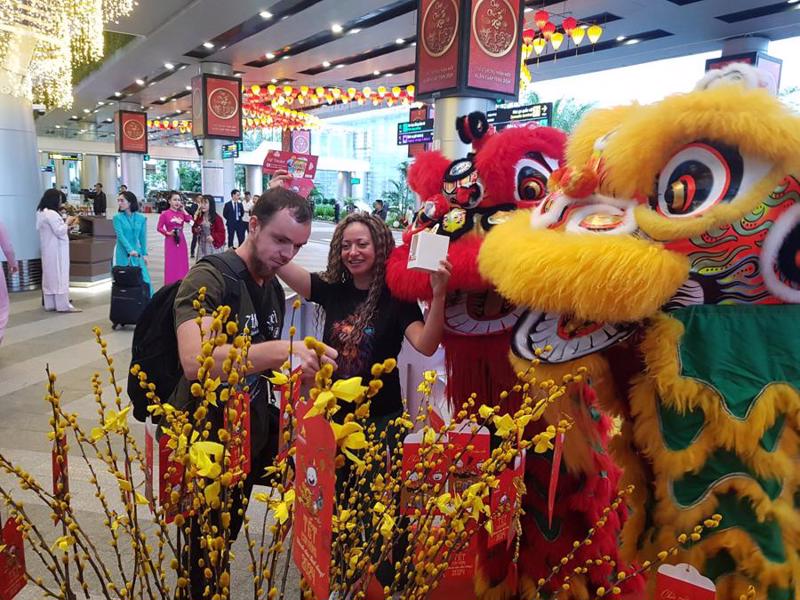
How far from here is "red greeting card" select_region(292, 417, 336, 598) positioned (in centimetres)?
56

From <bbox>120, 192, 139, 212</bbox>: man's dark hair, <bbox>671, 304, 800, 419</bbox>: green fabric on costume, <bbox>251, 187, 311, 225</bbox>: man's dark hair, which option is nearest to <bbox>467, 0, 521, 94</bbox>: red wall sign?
<bbox>120, 192, 139, 212</bbox>: man's dark hair

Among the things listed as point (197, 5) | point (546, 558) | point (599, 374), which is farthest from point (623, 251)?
point (197, 5)

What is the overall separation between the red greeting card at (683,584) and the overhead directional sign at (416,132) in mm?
10728

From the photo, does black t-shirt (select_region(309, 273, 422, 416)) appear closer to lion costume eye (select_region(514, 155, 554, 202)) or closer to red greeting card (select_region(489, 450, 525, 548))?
lion costume eye (select_region(514, 155, 554, 202))

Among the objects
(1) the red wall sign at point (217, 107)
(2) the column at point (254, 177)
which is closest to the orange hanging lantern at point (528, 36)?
(1) the red wall sign at point (217, 107)

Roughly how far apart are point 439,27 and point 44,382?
206 inches

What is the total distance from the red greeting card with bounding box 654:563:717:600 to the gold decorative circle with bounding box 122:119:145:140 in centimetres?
2041

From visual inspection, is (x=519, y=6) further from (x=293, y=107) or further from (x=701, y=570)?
(x=293, y=107)

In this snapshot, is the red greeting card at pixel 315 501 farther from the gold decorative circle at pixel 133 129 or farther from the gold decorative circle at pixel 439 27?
the gold decorative circle at pixel 133 129

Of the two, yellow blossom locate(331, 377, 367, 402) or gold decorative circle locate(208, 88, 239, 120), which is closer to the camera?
yellow blossom locate(331, 377, 367, 402)

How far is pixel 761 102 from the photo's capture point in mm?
1213

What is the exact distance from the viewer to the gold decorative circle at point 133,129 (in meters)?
18.5

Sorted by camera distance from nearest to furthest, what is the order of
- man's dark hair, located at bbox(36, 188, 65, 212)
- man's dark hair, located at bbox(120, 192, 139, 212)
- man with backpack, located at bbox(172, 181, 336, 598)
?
man with backpack, located at bbox(172, 181, 336, 598)
man's dark hair, located at bbox(120, 192, 139, 212)
man's dark hair, located at bbox(36, 188, 65, 212)

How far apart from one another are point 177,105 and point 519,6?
17433 mm
